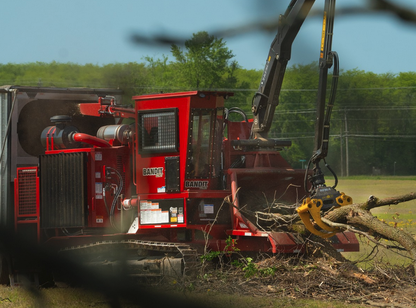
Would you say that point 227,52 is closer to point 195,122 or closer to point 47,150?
point 195,122

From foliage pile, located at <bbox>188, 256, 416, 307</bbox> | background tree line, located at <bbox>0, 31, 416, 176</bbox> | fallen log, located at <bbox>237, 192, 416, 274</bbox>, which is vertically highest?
background tree line, located at <bbox>0, 31, 416, 176</bbox>

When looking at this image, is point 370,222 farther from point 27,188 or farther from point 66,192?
point 27,188

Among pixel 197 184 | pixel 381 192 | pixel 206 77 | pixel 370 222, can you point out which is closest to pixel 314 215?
pixel 370 222

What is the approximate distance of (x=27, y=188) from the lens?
944cm

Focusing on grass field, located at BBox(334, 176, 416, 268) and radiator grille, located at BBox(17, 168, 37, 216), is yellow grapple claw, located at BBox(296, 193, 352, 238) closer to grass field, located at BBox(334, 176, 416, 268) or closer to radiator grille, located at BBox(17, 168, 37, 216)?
grass field, located at BBox(334, 176, 416, 268)

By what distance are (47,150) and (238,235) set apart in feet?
10.7

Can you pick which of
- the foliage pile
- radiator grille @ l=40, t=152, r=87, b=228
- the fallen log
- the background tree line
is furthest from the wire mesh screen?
the background tree line

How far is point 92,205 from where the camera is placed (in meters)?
9.12

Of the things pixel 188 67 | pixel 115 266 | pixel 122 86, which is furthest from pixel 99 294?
pixel 188 67

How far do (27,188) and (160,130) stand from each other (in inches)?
99.3

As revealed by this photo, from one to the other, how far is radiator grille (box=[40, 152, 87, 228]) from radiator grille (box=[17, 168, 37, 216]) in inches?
9.6

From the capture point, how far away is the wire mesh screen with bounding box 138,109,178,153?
8.55m

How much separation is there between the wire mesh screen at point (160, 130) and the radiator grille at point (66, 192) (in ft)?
4.02

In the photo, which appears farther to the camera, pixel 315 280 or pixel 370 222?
pixel 315 280
